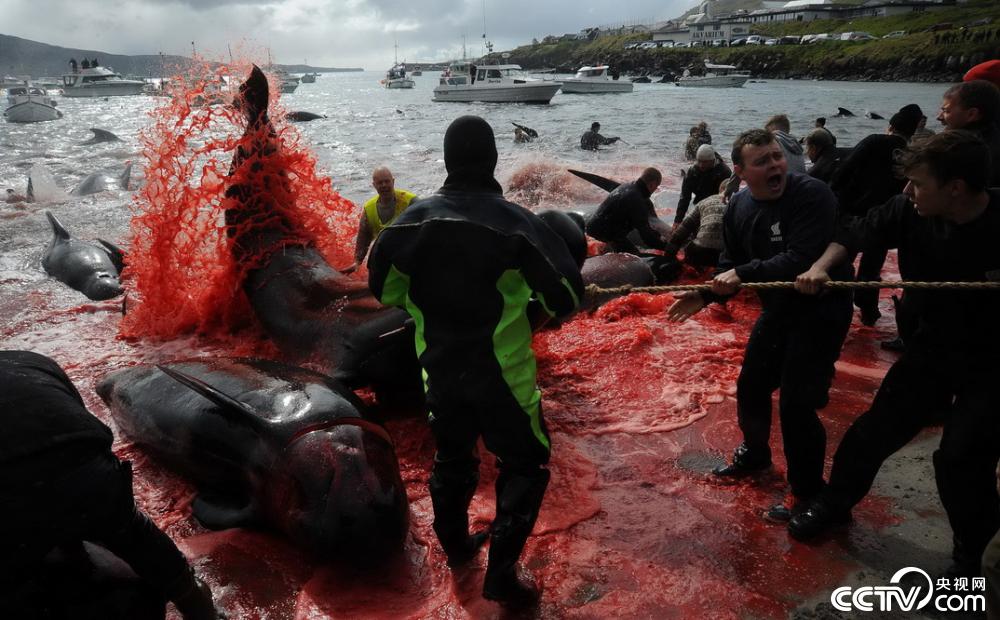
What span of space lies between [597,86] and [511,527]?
59231 millimetres

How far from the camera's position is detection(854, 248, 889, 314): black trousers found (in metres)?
6.09

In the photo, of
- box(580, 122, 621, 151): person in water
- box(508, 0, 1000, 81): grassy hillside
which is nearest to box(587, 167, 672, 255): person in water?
box(580, 122, 621, 151): person in water

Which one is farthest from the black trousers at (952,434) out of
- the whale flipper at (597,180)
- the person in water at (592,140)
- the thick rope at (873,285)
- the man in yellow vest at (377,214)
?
the person in water at (592,140)

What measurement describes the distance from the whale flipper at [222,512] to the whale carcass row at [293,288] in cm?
131

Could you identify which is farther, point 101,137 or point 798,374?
point 101,137

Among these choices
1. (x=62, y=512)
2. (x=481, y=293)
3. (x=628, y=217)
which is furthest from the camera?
(x=628, y=217)

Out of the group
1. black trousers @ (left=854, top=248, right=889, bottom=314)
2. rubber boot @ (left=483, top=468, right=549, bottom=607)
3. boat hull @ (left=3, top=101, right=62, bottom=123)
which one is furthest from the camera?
boat hull @ (left=3, top=101, right=62, bottom=123)

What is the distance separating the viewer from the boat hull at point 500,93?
4693cm

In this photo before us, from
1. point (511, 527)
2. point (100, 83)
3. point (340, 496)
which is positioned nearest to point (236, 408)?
point (340, 496)

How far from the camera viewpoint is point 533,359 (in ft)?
10.4

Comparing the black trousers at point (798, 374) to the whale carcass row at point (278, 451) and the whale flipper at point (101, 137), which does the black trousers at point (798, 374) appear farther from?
the whale flipper at point (101, 137)

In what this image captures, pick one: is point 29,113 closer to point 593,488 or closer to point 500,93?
point 500,93

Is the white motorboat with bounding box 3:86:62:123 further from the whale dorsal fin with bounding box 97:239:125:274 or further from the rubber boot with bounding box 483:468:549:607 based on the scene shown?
the rubber boot with bounding box 483:468:549:607

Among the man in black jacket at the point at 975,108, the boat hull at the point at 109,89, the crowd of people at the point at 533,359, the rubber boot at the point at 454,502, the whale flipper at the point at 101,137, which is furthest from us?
the boat hull at the point at 109,89
